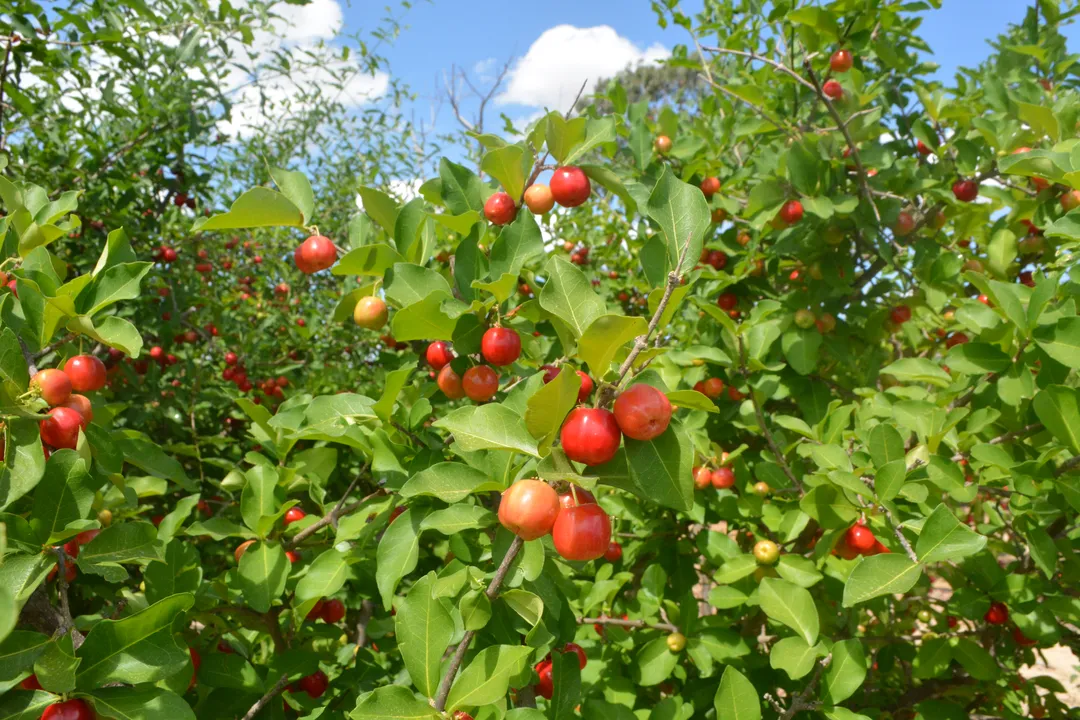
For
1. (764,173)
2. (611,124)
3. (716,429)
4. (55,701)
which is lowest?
(55,701)

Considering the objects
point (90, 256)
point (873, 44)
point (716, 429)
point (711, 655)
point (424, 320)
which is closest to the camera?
point (424, 320)

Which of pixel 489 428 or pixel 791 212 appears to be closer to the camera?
pixel 489 428

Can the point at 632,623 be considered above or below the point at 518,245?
below

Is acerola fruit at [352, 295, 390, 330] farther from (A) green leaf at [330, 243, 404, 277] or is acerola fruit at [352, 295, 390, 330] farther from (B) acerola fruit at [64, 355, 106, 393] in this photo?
(B) acerola fruit at [64, 355, 106, 393]

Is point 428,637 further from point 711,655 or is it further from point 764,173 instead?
point 764,173

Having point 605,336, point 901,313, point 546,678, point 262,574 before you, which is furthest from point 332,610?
point 901,313

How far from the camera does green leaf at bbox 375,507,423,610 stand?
4.09 ft

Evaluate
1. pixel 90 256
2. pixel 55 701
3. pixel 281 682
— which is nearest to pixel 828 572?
pixel 281 682

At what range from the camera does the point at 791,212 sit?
2.46 metres

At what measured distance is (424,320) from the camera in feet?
4.16

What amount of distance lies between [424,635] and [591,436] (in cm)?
44

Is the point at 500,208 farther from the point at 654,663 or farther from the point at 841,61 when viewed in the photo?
the point at 841,61

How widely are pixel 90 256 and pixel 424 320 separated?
8.34 ft

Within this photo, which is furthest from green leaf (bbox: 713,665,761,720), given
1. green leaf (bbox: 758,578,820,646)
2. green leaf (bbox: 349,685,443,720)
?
green leaf (bbox: 349,685,443,720)
